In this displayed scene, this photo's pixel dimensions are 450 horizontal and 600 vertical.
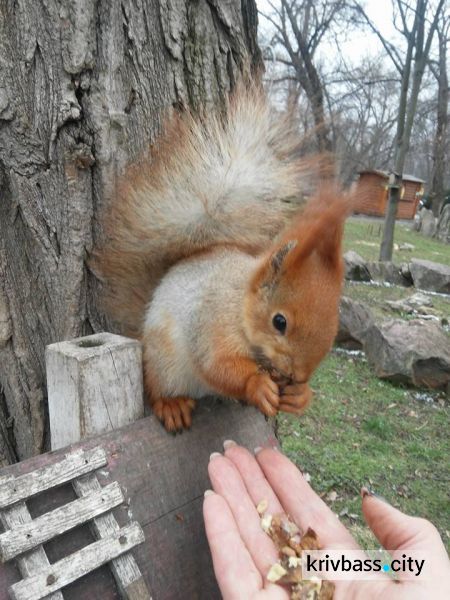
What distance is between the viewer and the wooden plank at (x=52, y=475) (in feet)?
2.53

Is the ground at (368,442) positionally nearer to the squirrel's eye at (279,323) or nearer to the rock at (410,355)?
the rock at (410,355)

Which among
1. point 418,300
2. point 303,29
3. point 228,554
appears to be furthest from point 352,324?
point 303,29

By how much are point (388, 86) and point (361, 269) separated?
278 inches

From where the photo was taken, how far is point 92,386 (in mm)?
940

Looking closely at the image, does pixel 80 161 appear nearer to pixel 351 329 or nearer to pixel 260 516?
pixel 260 516

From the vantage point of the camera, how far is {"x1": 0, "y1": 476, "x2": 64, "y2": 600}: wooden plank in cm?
75

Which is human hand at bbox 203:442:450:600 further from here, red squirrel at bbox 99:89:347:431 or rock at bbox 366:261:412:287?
rock at bbox 366:261:412:287

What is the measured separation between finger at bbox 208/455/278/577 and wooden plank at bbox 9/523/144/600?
0.16m

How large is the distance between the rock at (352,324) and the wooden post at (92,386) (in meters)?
3.16

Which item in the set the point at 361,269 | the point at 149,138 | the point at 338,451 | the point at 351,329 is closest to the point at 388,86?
the point at 361,269

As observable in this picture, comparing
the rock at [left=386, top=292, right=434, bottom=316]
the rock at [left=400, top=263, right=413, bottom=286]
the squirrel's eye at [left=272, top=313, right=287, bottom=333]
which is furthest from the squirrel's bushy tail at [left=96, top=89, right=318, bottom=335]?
the rock at [left=400, top=263, right=413, bottom=286]

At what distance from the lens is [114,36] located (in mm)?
1137

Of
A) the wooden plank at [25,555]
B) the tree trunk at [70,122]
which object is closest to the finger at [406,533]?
the wooden plank at [25,555]

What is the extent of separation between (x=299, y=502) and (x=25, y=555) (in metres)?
0.51
